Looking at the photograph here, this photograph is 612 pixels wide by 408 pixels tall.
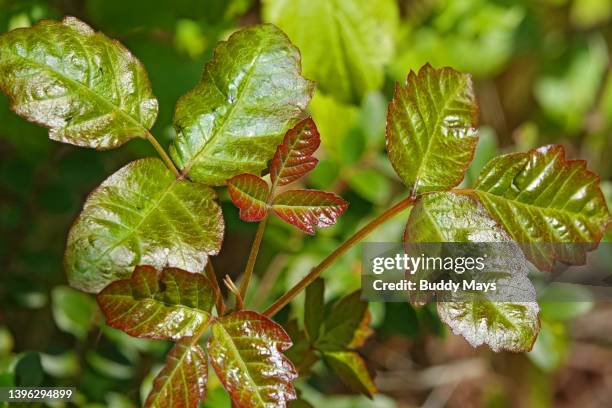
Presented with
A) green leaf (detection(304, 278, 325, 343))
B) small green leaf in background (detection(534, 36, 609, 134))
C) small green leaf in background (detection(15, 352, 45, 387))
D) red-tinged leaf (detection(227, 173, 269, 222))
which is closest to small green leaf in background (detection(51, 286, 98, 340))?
small green leaf in background (detection(15, 352, 45, 387))

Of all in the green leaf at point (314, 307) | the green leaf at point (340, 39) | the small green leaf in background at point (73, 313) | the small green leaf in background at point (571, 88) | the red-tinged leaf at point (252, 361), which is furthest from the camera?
the small green leaf in background at point (571, 88)

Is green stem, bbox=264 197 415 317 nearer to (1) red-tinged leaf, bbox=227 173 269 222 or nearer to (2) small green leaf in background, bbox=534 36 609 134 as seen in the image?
(1) red-tinged leaf, bbox=227 173 269 222

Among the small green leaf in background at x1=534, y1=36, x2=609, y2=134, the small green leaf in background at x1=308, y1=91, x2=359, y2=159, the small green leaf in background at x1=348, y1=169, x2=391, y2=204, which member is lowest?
the small green leaf in background at x1=534, y1=36, x2=609, y2=134

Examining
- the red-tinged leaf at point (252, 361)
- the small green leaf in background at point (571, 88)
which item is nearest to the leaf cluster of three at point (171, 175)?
the red-tinged leaf at point (252, 361)

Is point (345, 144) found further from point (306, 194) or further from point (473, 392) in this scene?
point (473, 392)

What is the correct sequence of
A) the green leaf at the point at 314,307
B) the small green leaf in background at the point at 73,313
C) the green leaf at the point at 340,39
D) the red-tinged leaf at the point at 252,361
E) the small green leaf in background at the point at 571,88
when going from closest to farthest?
the red-tinged leaf at the point at 252,361, the green leaf at the point at 314,307, the small green leaf in background at the point at 73,313, the green leaf at the point at 340,39, the small green leaf in background at the point at 571,88

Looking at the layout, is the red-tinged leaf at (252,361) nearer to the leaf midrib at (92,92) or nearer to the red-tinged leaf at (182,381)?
the red-tinged leaf at (182,381)

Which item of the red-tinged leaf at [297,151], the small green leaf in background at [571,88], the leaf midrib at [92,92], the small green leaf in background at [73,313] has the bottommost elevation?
the small green leaf in background at [571,88]
